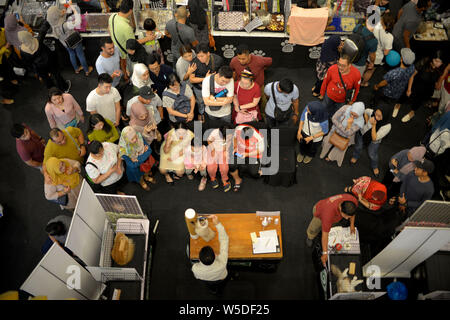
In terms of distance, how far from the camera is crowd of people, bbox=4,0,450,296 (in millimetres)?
5441

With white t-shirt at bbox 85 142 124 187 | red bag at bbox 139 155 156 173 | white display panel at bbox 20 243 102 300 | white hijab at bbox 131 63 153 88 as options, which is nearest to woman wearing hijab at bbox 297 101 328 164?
red bag at bbox 139 155 156 173

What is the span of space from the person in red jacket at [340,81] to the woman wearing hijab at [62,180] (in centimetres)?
422

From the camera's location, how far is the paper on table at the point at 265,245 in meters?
5.26

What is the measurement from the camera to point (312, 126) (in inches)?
234

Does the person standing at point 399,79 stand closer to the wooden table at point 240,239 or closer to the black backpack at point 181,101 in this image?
the wooden table at point 240,239

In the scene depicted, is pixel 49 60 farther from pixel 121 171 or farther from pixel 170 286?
pixel 170 286

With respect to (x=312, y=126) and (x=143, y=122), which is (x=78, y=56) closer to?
(x=143, y=122)

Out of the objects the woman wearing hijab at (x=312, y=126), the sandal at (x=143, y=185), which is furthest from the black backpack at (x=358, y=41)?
the sandal at (x=143, y=185)

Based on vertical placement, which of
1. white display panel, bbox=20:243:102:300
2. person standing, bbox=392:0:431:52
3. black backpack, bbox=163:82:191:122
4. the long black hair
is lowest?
white display panel, bbox=20:243:102:300

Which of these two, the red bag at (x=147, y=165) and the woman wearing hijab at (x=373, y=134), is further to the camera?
the red bag at (x=147, y=165)

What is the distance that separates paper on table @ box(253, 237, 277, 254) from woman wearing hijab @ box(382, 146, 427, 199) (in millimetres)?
2156

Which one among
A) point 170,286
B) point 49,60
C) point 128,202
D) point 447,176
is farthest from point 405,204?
point 49,60

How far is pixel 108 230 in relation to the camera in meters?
5.39

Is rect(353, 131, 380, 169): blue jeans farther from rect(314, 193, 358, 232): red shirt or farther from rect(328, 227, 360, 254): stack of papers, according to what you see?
rect(328, 227, 360, 254): stack of papers
